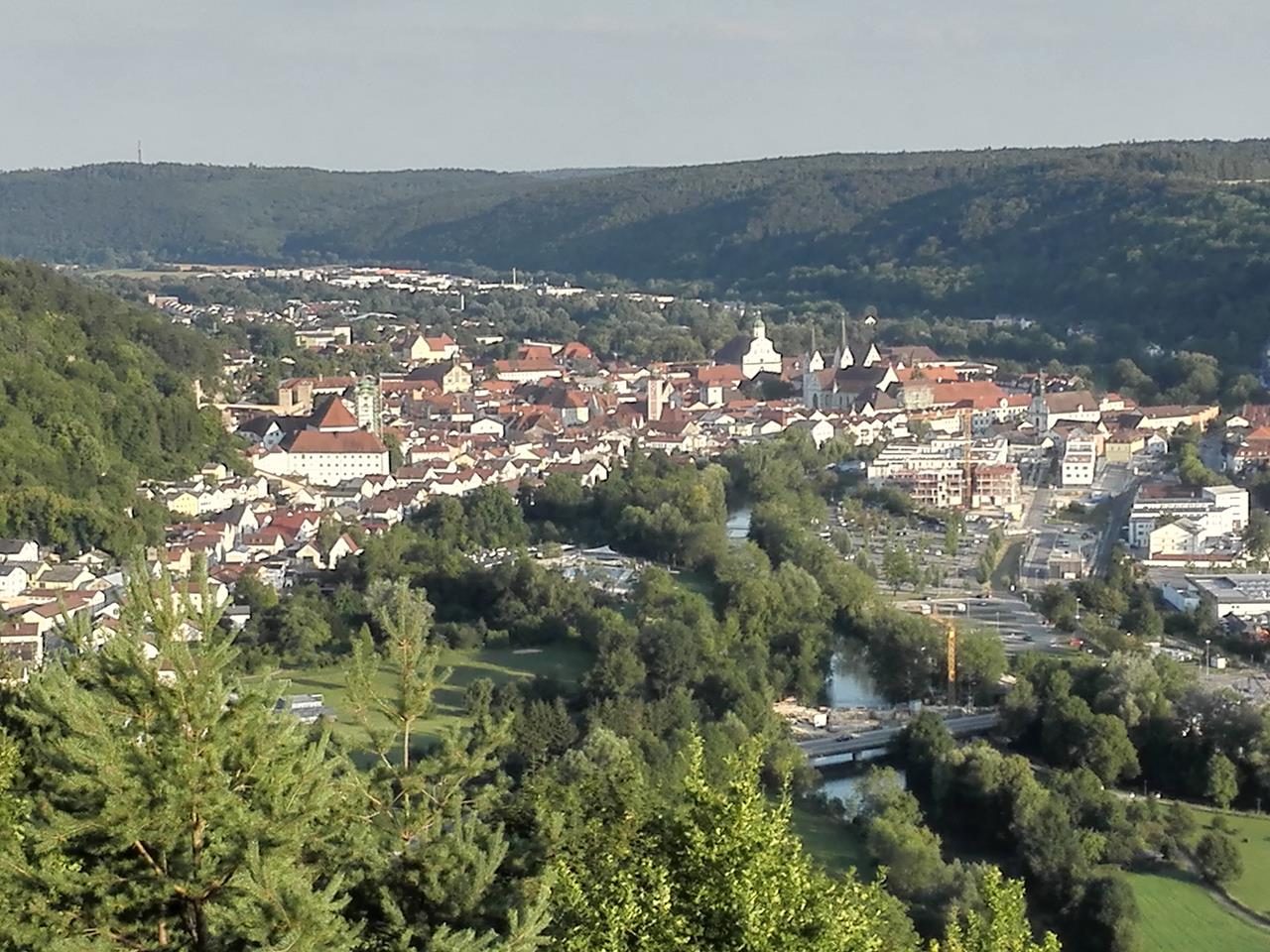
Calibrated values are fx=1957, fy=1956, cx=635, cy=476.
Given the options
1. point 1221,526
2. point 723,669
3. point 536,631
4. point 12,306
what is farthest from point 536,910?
point 12,306

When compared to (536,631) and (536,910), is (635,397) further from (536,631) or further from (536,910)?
(536,910)

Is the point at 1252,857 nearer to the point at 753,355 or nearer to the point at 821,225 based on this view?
the point at 753,355

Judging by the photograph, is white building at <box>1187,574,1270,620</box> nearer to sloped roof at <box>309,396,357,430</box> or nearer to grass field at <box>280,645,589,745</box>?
grass field at <box>280,645,589,745</box>

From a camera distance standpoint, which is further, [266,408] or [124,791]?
[266,408]

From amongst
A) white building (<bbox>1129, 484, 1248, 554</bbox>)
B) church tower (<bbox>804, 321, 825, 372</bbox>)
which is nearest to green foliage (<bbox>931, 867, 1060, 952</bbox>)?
white building (<bbox>1129, 484, 1248, 554</bbox>)

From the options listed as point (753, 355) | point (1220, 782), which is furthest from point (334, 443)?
point (1220, 782)
